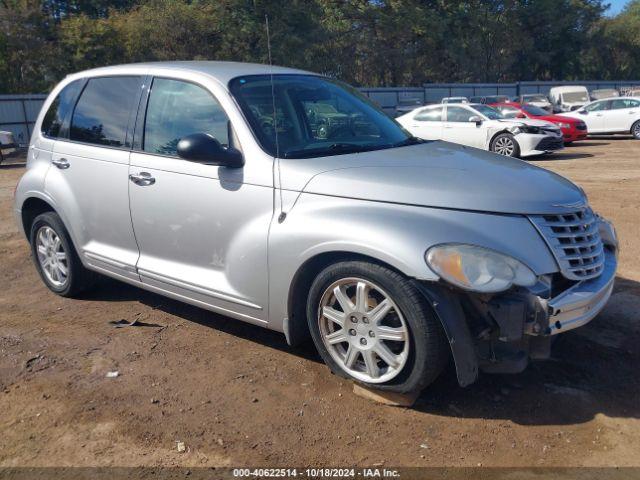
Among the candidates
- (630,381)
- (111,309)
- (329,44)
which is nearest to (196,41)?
(329,44)

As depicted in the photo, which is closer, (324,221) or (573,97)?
(324,221)

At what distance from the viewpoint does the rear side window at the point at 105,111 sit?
4.70m

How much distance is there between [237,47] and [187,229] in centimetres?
2921

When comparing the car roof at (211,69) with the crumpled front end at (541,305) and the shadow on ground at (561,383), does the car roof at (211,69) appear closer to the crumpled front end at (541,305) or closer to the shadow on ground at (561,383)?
the shadow on ground at (561,383)

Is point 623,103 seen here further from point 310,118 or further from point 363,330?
point 363,330

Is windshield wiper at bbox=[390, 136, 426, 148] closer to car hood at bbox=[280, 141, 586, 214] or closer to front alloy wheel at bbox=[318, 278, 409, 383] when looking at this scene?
car hood at bbox=[280, 141, 586, 214]

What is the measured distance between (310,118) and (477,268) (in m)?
1.80

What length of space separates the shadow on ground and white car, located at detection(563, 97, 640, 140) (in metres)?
19.2

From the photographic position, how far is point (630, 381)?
378 centimetres

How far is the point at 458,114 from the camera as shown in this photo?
1661 cm

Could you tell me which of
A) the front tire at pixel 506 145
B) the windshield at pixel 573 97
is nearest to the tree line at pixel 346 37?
the windshield at pixel 573 97

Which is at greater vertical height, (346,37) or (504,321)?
(346,37)

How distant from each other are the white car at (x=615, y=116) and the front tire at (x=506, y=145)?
717 centimetres

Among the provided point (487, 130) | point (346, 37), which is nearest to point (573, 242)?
point (487, 130)
